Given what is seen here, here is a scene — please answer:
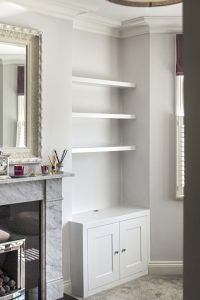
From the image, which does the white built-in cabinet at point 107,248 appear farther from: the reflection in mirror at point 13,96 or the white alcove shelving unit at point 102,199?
the reflection in mirror at point 13,96

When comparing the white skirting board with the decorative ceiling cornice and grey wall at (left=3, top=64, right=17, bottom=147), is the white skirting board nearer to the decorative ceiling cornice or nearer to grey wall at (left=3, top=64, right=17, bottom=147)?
grey wall at (left=3, top=64, right=17, bottom=147)

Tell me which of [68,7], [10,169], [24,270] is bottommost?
[24,270]

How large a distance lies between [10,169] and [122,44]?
2.05 m

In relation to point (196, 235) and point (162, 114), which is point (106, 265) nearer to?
point (162, 114)

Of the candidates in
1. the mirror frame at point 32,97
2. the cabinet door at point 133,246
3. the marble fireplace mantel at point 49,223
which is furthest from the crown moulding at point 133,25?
the cabinet door at point 133,246

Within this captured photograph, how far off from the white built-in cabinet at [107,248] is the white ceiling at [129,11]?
199 cm

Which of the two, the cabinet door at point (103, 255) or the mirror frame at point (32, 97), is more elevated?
the mirror frame at point (32, 97)

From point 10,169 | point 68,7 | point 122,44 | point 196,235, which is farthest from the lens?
point 122,44

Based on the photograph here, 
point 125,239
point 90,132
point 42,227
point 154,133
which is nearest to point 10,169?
point 42,227

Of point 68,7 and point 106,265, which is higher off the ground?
point 68,7

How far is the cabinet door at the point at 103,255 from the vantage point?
337cm

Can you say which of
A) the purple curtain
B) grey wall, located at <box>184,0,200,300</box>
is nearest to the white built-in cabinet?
the purple curtain

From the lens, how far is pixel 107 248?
3508 mm

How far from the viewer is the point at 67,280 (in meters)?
3.44
